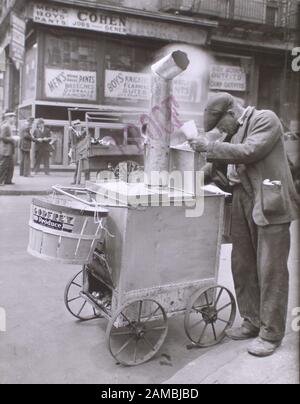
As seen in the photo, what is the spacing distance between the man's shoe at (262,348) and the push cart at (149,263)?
0.56 meters

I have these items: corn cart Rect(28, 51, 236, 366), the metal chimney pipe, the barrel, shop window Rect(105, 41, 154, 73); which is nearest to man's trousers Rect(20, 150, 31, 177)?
shop window Rect(105, 41, 154, 73)

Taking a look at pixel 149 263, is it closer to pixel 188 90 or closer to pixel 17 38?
pixel 17 38

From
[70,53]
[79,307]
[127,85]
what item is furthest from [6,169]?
[79,307]

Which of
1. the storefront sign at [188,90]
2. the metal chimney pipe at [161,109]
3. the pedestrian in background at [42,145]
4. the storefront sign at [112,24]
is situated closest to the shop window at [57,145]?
the pedestrian in background at [42,145]

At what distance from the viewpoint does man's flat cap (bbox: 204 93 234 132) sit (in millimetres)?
3828

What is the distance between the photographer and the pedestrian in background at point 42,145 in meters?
17.1

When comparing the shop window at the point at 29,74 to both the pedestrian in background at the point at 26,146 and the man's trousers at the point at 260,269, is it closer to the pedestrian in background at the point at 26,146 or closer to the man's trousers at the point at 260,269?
the pedestrian in background at the point at 26,146

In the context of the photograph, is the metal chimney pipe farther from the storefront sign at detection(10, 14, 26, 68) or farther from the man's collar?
the storefront sign at detection(10, 14, 26, 68)

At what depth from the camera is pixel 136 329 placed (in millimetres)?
3977

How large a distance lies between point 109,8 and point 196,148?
52.8 feet

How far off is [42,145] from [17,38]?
3825mm

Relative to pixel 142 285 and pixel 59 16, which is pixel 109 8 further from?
pixel 142 285
